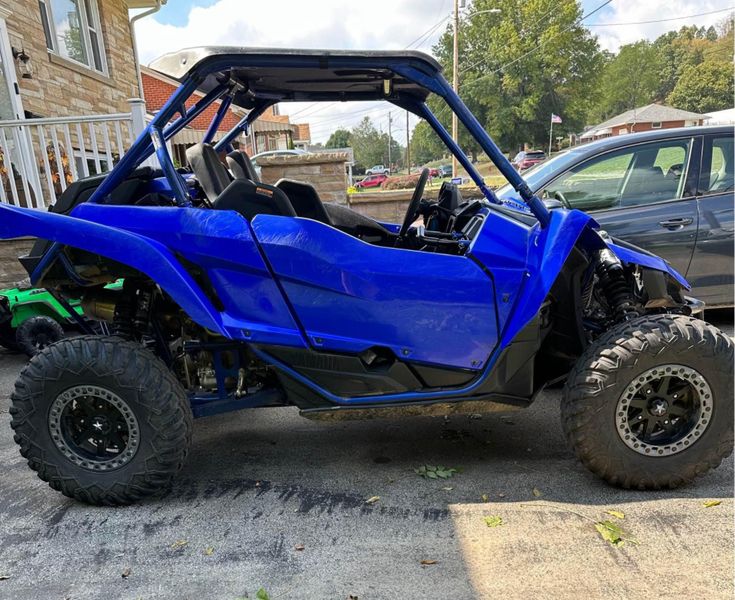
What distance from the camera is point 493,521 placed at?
2.49 m

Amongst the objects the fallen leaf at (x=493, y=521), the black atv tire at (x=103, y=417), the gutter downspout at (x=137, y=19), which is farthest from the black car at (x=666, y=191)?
the gutter downspout at (x=137, y=19)

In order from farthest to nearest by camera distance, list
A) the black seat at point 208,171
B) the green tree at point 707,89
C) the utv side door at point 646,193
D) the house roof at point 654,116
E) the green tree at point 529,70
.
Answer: the green tree at point 707,89 < the house roof at point 654,116 < the green tree at point 529,70 < the utv side door at point 646,193 < the black seat at point 208,171

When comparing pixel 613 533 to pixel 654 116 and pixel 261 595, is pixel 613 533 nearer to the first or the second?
pixel 261 595

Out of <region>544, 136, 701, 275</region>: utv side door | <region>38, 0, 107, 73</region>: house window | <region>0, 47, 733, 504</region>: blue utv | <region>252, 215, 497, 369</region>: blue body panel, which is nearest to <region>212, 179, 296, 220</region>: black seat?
<region>0, 47, 733, 504</region>: blue utv

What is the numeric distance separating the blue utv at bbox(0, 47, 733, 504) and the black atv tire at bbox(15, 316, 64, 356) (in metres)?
2.37

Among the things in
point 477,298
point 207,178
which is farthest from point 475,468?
point 207,178

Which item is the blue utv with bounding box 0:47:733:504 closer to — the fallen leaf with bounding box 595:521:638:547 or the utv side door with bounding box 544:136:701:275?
the fallen leaf with bounding box 595:521:638:547

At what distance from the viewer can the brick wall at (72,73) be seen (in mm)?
8297

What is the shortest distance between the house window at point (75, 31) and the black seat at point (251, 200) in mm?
9007

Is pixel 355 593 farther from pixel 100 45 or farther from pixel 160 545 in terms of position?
pixel 100 45

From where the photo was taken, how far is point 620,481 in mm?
2643

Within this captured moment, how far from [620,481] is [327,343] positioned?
5.30 ft

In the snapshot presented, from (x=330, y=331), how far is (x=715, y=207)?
3.68m

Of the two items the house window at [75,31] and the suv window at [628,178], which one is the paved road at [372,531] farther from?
the house window at [75,31]
